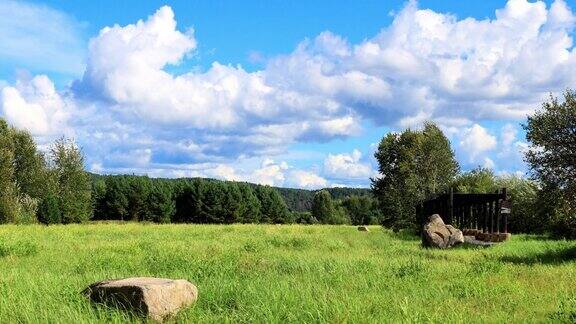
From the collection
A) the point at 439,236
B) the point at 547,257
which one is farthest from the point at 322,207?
the point at 547,257

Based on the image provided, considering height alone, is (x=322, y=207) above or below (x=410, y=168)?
below

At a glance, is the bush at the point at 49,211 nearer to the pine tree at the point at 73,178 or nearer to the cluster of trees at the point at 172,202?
the pine tree at the point at 73,178

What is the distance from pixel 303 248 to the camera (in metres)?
22.5

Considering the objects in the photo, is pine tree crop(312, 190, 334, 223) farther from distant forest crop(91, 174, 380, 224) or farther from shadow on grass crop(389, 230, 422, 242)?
shadow on grass crop(389, 230, 422, 242)

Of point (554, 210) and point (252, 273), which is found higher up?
point (554, 210)

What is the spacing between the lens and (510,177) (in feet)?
190

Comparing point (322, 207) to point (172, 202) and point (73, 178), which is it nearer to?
point (172, 202)

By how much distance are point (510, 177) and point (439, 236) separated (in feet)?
126

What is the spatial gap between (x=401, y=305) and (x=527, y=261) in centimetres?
998

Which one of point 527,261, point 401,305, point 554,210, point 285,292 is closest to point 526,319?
point 401,305

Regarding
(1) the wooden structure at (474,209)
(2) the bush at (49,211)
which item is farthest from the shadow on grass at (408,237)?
(2) the bush at (49,211)

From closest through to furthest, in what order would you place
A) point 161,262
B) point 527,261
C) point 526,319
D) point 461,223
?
point 526,319
point 161,262
point 527,261
point 461,223

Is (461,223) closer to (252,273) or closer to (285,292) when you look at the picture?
(252,273)

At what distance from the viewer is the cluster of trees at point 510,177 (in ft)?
64.4
